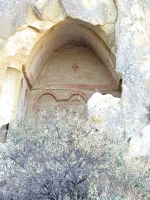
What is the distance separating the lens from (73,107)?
11.5 metres

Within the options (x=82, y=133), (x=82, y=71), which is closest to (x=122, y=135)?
(x=82, y=133)

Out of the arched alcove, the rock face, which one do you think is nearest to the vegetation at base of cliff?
the rock face

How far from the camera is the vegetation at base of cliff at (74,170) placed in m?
6.15

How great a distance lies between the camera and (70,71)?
11.7m

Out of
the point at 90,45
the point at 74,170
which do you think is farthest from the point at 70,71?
the point at 74,170

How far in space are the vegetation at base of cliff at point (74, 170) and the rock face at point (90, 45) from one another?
1.89 m

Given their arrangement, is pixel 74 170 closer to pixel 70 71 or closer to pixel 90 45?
pixel 90 45

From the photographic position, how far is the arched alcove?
11.1 metres

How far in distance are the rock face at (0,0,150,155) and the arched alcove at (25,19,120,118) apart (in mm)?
62

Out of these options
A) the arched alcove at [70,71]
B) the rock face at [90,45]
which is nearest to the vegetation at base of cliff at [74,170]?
the rock face at [90,45]

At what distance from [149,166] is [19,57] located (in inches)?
155

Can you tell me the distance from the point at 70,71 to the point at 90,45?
0.89 meters

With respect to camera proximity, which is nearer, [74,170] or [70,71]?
[74,170]

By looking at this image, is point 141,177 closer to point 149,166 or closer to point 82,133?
point 149,166
